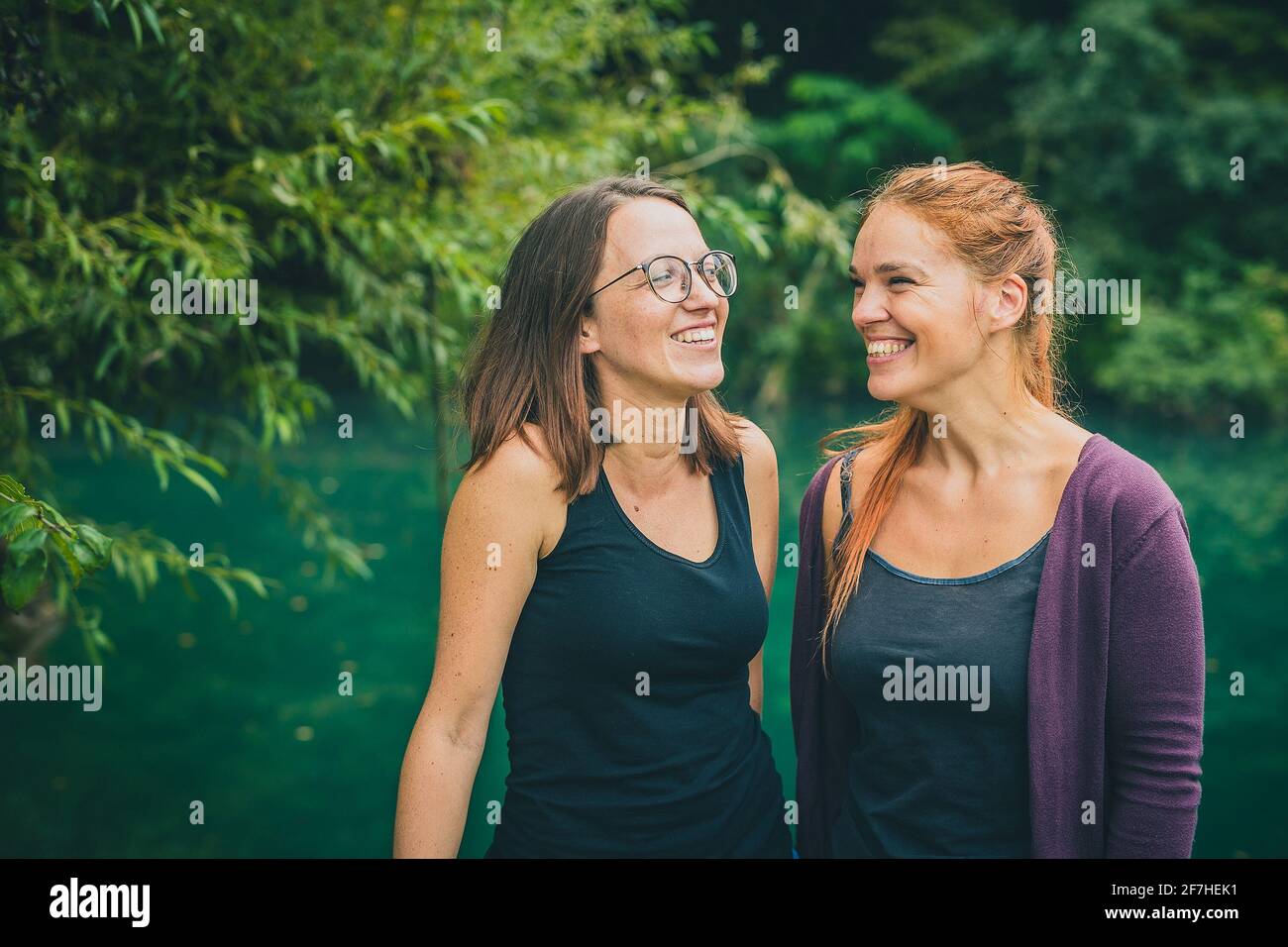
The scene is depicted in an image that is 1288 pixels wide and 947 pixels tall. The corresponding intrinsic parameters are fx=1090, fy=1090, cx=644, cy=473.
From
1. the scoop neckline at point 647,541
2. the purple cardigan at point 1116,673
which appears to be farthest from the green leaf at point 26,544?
the purple cardigan at point 1116,673

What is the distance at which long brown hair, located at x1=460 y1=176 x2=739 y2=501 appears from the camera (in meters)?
1.78

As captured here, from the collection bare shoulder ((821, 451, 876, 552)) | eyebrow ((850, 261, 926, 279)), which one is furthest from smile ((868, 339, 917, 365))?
bare shoulder ((821, 451, 876, 552))

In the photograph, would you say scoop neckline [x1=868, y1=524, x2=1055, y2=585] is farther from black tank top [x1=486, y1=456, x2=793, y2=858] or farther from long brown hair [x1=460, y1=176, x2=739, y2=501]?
long brown hair [x1=460, y1=176, x2=739, y2=501]

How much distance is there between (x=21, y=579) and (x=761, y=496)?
121 cm

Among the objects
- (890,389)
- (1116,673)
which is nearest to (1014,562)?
(1116,673)

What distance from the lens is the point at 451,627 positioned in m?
1.66

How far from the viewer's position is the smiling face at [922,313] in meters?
1.76

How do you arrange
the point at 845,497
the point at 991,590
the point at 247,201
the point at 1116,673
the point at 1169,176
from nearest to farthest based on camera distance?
the point at 1116,673 < the point at 991,590 < the point at 845,497 < the point at 247,201 < the point at 1169,176

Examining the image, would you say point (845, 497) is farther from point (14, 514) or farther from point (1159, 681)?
point (14, 514)

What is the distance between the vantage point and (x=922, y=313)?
1.76 metres

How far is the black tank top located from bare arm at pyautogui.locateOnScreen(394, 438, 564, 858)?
2.4 inches
